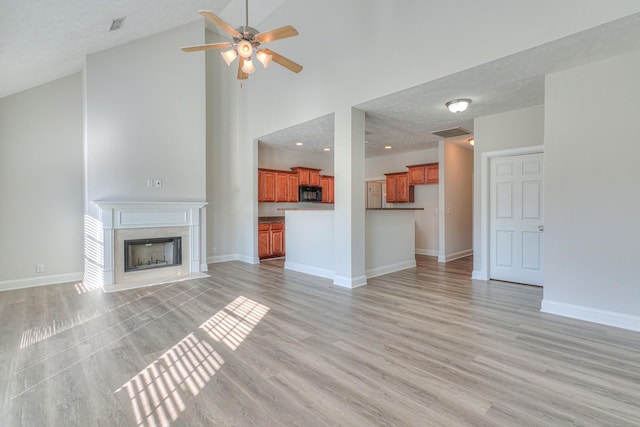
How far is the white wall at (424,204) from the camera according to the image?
8.02 metres

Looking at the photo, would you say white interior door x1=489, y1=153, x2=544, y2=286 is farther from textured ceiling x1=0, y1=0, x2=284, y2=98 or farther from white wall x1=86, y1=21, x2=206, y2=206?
white wall x1=86, y1=21, x2=206, y2=206

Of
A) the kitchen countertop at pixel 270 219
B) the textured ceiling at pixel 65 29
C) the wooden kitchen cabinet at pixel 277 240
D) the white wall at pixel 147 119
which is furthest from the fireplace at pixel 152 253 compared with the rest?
the textured ceiling at pixel 65 29

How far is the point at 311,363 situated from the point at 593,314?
3112 millimetres

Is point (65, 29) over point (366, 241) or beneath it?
over

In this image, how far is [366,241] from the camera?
529 centimetres

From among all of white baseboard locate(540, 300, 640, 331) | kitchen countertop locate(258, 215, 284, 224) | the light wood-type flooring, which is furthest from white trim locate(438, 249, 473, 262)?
kitchen countertop locate(258, 215, 284, 224)

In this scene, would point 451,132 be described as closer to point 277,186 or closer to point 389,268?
point 389,268

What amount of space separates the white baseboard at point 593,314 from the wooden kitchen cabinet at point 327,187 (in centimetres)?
615

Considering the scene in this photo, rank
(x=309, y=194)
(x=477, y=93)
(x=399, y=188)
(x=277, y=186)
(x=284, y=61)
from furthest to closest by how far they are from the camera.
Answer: (x=399, y=188)
(x=309, y=194)
(x=277, y=186)
(x=477, y=93)
(x=284, y=61)

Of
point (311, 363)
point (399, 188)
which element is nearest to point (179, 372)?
point (311, 363)

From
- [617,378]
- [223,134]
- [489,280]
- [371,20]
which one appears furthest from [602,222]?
[223,134]

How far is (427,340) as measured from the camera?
277cm

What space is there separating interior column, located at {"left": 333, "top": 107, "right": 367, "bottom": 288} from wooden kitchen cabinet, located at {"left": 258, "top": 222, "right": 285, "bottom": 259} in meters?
2.74

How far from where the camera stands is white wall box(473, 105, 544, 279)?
4523 millimetres
